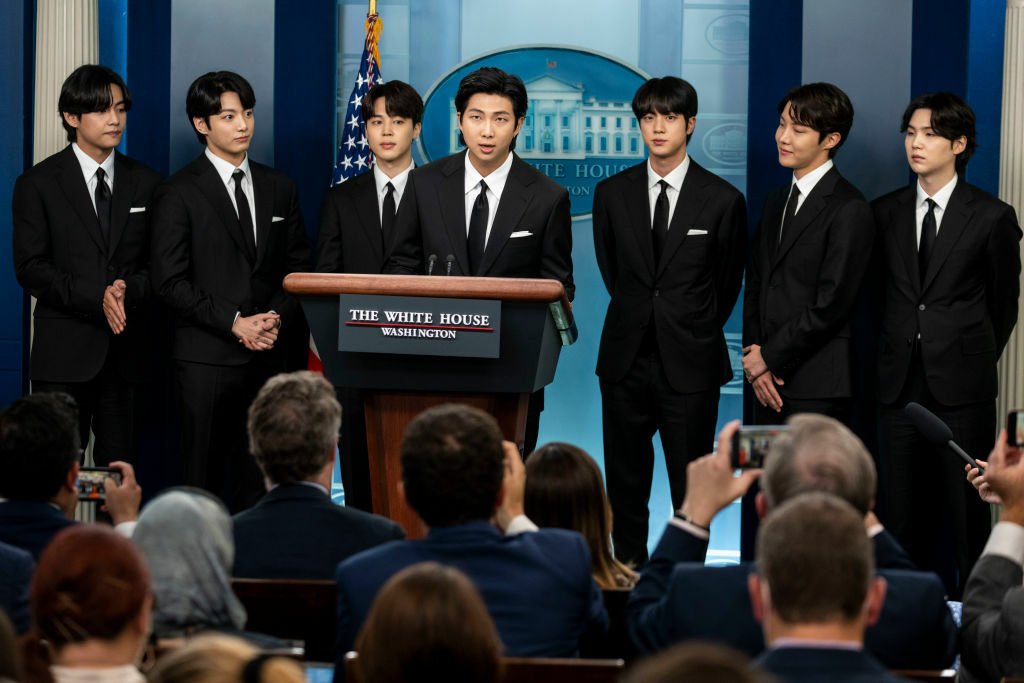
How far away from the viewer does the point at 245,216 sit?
237 inches

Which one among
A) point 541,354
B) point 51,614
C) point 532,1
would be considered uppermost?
point 532,1

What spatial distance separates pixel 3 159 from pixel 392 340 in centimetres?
338

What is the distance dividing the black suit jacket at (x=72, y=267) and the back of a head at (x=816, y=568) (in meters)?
4.27

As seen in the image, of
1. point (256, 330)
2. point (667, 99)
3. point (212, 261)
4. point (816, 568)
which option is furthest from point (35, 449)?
point (667, 99)

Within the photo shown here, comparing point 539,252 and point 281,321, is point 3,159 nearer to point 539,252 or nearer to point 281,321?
point 281,321

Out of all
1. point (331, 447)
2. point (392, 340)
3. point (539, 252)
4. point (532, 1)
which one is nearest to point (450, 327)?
point (392, 340)

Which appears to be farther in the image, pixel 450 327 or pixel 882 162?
pixel 882 162

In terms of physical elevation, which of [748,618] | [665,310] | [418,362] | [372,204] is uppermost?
[372,204]

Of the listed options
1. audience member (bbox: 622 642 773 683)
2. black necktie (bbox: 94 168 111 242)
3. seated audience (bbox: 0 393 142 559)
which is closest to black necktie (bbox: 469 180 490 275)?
black necktie (bbox: 94 168 111 242)

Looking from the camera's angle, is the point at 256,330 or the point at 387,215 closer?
the point at 256,330

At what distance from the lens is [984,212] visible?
5.71m

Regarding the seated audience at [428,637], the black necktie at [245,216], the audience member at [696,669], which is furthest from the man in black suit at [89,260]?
the audience member at [696,669]

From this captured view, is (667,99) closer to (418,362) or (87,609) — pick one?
(418,362)

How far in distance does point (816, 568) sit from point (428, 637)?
592 millimetres
